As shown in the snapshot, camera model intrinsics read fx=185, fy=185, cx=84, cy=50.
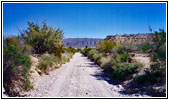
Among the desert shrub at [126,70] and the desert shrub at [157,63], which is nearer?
the desert shrub at [157,63]

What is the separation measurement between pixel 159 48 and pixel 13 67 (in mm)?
7335

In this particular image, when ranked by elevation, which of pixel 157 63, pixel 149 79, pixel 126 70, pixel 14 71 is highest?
pixel 157 63

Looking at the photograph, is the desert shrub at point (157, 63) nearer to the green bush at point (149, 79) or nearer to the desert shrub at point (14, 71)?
the green bush at point (149, 79)

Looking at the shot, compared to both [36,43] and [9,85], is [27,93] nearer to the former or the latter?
[9,85]

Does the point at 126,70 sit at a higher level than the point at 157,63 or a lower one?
lower

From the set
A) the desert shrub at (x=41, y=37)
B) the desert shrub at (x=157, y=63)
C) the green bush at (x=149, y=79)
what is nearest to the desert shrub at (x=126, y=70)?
the green bush at (x=149, y=79)

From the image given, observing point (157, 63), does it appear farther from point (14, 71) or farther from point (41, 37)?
point (41, 37)

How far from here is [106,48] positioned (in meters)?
28.7

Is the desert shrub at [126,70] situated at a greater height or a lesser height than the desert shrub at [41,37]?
lesser

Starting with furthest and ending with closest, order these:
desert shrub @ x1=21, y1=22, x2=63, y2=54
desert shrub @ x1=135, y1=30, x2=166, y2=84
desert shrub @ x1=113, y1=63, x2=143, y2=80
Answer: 1. desert shrub @ x1=21, y1=22, x2=63, y2=54
2. desert shrub @ x1=113, y1=63, x2=143, y2=80
3. desert shrub @ x1=135, y1=30, x2=166, y2=84

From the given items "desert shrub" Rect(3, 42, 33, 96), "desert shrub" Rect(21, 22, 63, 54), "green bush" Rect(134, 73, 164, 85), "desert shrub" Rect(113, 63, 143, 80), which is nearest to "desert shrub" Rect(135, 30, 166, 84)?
"green bush" Rect(134, 73, 164, 85)

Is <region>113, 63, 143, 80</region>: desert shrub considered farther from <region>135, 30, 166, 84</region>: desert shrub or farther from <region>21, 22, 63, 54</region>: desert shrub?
<region>21, 22, 63, 54</region>: desert shrub

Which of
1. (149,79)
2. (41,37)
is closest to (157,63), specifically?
(149,79)

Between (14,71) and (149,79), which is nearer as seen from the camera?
(14,71)
